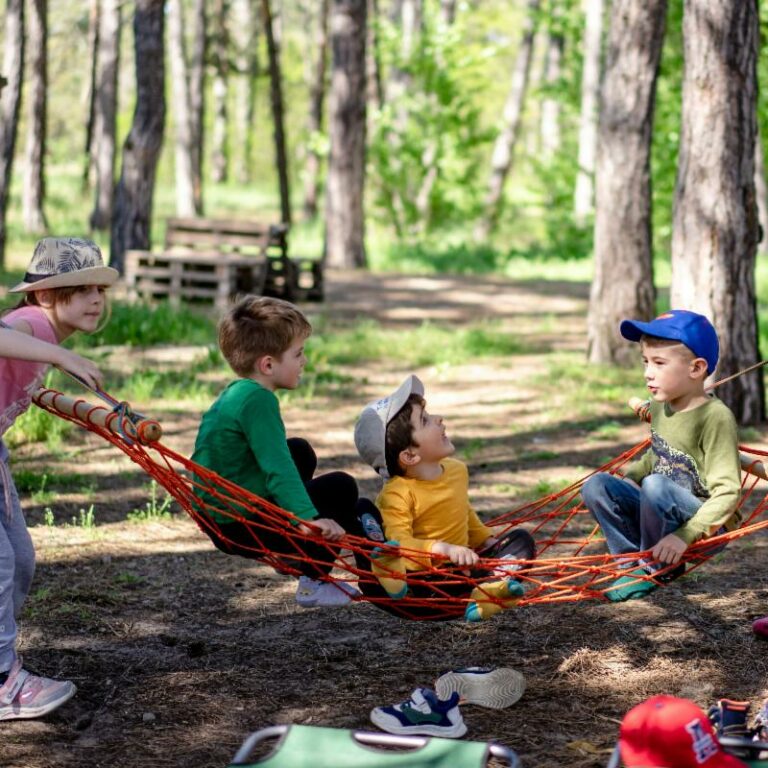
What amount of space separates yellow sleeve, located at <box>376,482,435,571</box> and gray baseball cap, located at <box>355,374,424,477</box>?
83 millimetres

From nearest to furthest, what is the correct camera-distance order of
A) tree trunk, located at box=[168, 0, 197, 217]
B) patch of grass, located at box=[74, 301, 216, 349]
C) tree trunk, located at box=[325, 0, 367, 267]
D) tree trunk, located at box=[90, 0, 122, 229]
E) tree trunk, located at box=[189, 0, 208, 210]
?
patch of grass, located at box=[74, 301, 216, 349] < tree trunk, located at box=[325, 0, 367, 267] < tree trunk, located at box=[90, 0, 122, 229] < tree trunk, located at box=[168, 0, 197, 217] < tree trunk, located at box=[189, 0, 208, 210]

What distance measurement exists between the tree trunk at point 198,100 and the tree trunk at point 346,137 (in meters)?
8.34

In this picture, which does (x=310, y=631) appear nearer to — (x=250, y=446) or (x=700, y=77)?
(x=250, y=446)

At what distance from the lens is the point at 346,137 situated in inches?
656

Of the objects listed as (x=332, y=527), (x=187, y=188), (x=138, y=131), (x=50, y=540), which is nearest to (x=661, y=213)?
(x=138, y=131)

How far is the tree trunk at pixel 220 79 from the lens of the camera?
30406 millimetres

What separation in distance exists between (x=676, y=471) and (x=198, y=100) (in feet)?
85.7

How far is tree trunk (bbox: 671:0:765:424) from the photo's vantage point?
7160 millimetres

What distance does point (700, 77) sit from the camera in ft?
A: 23.7

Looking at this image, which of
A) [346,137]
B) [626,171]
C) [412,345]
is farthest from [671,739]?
[346,137]

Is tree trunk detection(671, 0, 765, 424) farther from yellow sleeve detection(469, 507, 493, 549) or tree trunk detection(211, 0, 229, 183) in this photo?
tree trunk detection(211, 0, 229, 183)

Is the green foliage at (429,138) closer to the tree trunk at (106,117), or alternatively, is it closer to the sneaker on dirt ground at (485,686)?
the tree trunk at (106,117)

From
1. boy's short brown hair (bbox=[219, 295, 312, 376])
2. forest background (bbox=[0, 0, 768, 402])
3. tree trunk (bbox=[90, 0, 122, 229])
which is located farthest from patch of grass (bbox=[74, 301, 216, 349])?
tree trunk (bbox=[90, 0, 122, 229])

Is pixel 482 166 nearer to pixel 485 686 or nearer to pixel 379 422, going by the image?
pixel 379 422
